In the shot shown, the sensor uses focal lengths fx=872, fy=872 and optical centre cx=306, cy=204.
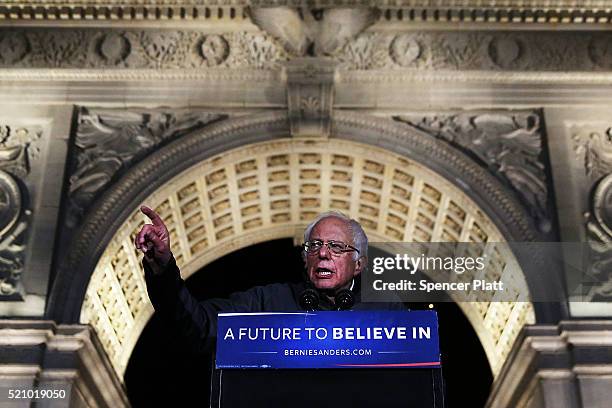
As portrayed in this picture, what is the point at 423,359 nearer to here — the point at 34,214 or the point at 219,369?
the point at 219,369

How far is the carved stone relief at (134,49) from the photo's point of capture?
1648cm

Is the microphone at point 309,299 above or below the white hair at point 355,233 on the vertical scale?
below

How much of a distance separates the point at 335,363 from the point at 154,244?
803 mm

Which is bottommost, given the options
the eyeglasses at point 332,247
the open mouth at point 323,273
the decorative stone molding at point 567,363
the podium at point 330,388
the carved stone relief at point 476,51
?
the podium at point 330,388

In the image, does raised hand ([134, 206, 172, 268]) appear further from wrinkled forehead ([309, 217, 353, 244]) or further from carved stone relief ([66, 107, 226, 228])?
carved stone relief ([66, 107, 226, 228])

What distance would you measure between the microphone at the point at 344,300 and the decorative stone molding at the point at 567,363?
10826mm

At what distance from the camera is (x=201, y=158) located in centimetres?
1576

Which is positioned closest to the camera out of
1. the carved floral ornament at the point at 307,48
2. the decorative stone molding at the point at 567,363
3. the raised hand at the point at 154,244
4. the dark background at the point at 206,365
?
the raised hand at the point at 154,244

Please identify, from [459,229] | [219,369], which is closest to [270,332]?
[219,369]

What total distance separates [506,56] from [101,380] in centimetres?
946

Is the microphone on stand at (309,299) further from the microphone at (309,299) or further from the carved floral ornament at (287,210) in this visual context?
the carved floral ornament at (287,210)

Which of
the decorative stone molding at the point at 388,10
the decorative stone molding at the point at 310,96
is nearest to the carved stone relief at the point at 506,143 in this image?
the decorative stone molding at the point at 310,96

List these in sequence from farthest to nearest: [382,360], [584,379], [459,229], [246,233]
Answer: [246,233] < [459,229] < [584,379] < [382,360]

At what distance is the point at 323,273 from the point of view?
11.8ft
